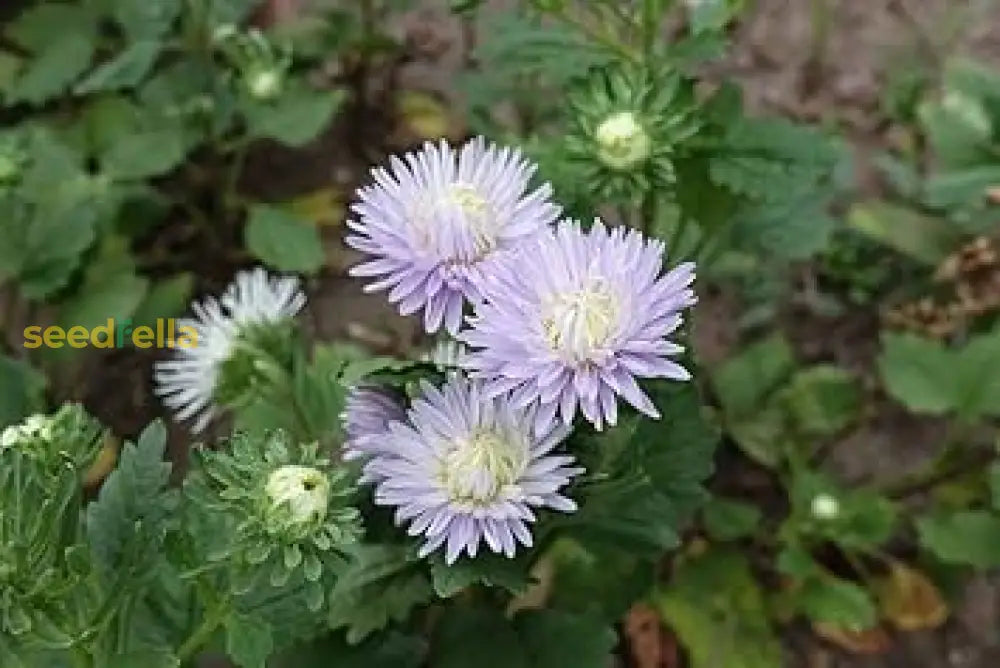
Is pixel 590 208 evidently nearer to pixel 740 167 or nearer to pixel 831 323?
pixel 740 167

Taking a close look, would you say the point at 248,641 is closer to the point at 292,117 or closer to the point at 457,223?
the point at 457,223

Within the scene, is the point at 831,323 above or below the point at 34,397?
below

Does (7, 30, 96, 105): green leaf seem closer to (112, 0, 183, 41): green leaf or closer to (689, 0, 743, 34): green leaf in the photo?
(112, 0, 183, 41): green leaf

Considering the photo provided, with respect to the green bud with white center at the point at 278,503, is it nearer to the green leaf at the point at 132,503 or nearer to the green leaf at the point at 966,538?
the green leaf at the point at 132,503

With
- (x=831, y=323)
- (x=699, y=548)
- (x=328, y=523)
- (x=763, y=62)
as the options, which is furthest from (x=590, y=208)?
(x=763, y=62)

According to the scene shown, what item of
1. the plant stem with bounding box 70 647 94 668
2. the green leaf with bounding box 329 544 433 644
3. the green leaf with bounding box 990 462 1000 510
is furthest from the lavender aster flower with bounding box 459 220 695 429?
the green leaf with bounding box 990 462 1000 510

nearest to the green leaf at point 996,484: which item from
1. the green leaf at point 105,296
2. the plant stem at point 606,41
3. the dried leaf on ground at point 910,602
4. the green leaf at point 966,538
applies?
the green leaf at point 966,538
